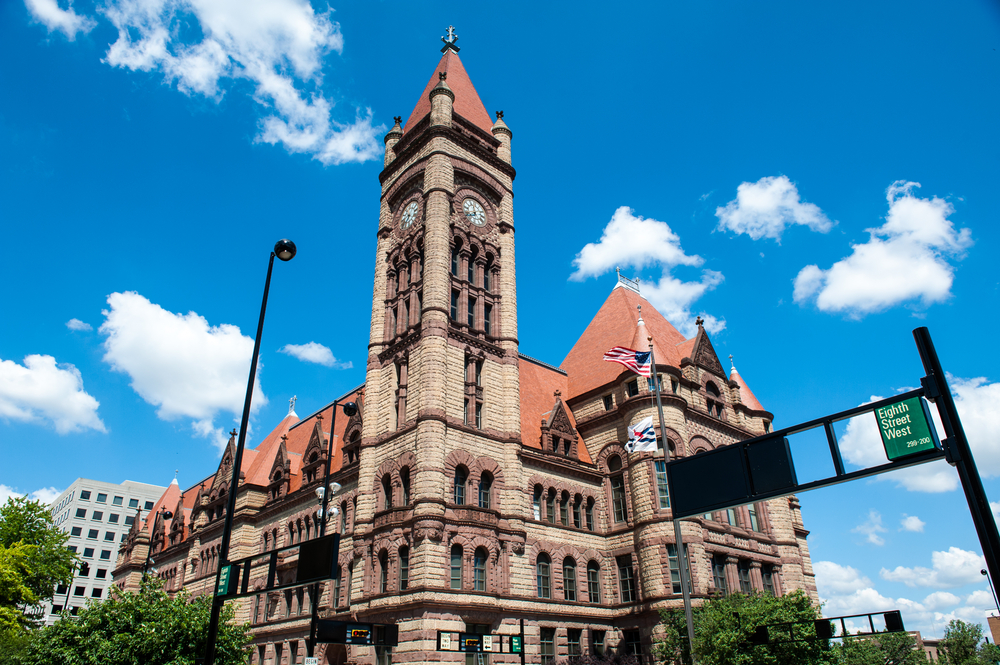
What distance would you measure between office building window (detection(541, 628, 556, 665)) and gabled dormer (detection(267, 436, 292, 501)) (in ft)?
73.1

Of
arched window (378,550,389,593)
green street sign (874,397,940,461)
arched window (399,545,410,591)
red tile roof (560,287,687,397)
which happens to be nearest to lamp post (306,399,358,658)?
arched window (378,550,389,593)

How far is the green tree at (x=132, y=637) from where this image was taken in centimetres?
2278

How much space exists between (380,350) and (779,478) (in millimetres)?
31471

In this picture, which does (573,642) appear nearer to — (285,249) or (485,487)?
(485,487)

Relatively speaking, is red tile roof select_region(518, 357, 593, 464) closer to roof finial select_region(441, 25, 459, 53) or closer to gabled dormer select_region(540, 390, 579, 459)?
gabled dormer select_region(540, 390, 579, 459)

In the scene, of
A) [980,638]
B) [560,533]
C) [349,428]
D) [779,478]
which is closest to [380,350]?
[349,428]

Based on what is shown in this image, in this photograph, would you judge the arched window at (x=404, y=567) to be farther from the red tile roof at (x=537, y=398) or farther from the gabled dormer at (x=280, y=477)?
the gabled dormer at (x=280, y=477)

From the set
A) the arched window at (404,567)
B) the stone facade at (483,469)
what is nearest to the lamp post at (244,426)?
the stone facade at (483,469)

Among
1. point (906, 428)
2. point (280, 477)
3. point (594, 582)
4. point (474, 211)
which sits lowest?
point (906, 428)

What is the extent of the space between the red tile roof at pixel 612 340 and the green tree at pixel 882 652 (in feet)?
71.5

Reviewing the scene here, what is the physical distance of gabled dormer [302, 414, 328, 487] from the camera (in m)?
44.4

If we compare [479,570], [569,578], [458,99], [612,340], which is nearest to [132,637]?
[479,570]

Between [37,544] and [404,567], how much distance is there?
2441 centimetres

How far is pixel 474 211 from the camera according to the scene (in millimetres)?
44031
